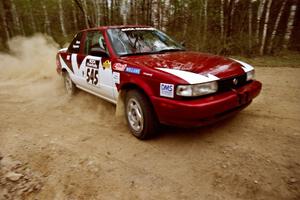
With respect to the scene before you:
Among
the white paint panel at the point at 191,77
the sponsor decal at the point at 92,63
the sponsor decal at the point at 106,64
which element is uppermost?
the white paint panel at the point at 191,77

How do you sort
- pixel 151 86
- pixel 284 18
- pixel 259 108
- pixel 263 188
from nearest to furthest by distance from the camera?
pixel 263 188 < pixel 151 86 < pixel 259 108 < pixel 284 18

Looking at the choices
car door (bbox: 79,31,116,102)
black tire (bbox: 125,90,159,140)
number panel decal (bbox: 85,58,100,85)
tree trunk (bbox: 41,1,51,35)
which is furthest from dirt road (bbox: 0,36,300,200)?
tree trunk (bbox: 41,1,51,35)

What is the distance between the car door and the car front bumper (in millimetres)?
1241

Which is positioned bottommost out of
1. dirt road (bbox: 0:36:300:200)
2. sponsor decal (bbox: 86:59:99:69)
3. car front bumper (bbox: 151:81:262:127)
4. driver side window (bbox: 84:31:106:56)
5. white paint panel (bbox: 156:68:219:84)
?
dirt road (bbox: 0:36:300:200)

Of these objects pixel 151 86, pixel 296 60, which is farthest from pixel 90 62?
pixel 296 60

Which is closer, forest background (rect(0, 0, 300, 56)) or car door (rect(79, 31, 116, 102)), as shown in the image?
car door (rect(79, 31, 116, 102))

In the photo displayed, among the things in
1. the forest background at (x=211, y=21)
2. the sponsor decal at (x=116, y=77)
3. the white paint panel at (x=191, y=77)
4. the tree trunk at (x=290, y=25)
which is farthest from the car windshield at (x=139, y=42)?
the tree trunk at (x=290, y=25)

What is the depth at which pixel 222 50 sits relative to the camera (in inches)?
408

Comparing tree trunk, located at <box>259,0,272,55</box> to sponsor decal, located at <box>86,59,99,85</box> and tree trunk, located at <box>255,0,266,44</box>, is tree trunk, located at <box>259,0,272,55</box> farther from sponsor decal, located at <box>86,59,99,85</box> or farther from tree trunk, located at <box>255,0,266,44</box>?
sponsor decal, located at <box>86,59,99,85</box>

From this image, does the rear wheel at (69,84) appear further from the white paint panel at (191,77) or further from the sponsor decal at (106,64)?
the white paint panel at (191,77)

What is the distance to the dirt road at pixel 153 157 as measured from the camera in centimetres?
255

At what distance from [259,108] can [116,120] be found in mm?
2536

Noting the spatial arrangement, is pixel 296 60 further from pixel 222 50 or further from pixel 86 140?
pixel 86 140

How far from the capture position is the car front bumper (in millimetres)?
2834
